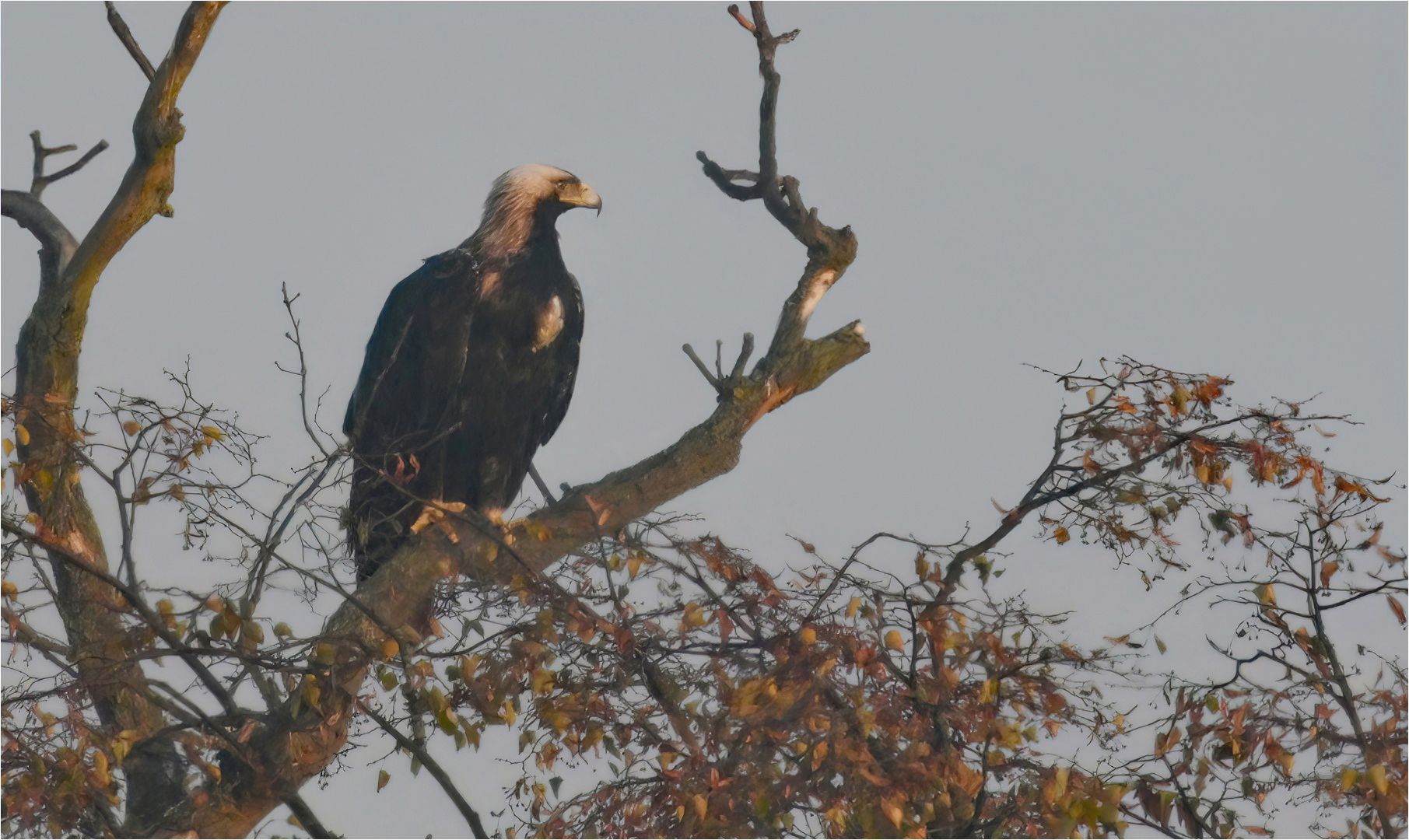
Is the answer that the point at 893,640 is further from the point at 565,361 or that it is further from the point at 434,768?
the point at 565,361

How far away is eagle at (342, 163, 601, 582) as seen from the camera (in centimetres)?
628

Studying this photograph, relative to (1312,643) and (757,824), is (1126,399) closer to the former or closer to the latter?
(1312,643)

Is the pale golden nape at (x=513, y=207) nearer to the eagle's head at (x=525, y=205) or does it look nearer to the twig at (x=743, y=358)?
the eagle's head at (x=525, y=205)

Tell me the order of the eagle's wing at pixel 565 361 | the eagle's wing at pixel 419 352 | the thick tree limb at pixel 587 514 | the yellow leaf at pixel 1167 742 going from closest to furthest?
the yellow leaf at pixel 1167 742 < the thick tree limb at pixel 587 514 < the eagle's wing at pixel 419 352 < the eagle's wing at pixel 565 361

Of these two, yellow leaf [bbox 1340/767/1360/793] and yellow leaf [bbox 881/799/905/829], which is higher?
yellow leaf [bbox 881/799/905/829]

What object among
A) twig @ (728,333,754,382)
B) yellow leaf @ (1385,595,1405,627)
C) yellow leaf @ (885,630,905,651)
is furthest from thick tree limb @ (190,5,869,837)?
yellow leaf @ (1385,595,1405,627)

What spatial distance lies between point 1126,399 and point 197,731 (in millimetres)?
3130

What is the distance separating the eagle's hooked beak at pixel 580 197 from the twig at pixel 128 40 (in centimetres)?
205

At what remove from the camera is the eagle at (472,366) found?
628cm

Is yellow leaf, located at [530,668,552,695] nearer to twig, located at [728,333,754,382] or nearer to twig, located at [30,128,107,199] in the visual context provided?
twig, located at [728,333,754,382]

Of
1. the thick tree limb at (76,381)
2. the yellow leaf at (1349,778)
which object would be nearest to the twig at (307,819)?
the thick tree limb at (76,381)

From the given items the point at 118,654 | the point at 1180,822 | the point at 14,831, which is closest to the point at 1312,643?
the point at 1180,822

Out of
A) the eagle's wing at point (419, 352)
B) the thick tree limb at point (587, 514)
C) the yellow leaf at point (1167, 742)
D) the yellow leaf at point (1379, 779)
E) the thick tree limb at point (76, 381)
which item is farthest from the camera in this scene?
the eagle's wing at point (419, 352)

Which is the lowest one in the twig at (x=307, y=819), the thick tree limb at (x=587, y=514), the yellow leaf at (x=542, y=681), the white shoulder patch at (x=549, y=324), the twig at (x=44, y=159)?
the yellow leaf at (x=542, y=681)
